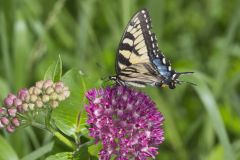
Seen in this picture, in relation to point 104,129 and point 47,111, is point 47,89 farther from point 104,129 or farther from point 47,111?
point 104,129

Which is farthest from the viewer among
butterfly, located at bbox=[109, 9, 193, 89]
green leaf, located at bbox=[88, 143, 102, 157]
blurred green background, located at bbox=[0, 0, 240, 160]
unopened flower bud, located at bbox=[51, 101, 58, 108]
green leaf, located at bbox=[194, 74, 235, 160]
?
blurred green background, located at bbox=[0, 0, 240, 160]

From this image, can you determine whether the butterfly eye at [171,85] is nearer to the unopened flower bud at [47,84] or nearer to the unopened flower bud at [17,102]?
the unopened flower bud at [47,84]

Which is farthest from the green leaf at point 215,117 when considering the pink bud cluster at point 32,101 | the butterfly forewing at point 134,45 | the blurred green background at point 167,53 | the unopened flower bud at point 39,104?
the unopened flower bud at point 39,104

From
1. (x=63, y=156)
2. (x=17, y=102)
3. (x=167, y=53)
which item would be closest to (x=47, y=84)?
(x=17, y=102)

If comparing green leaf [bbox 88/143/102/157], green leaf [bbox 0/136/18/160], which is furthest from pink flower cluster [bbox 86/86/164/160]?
green leaf [bbox 0/136/18/160]

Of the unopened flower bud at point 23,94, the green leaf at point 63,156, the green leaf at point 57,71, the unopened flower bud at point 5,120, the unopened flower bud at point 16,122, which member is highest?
the green leaf at point 57,71

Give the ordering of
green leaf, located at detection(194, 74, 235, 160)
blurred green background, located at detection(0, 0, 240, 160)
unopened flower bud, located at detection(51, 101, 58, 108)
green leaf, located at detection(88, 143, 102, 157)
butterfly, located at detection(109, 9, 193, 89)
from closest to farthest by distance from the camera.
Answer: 1. unopened flower bud, located at detection(51, 101, 58, 108)
2. green leaf, located at detection(88, 143, 102, 157)
3. butterfly, located at detection(109, 9, 193, 89)
4. green leaf, located at detection(194, 74, 235, 160)
5. blurred green background, located at detection(0, 0, 240, 160)

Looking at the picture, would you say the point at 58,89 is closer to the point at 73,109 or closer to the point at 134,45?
the point at 73,109

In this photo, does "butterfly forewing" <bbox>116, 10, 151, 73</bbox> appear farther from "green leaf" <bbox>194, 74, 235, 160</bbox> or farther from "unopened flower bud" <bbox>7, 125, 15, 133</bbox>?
"green leaf" <bbox>194, 74, 235, 160</bbox>
